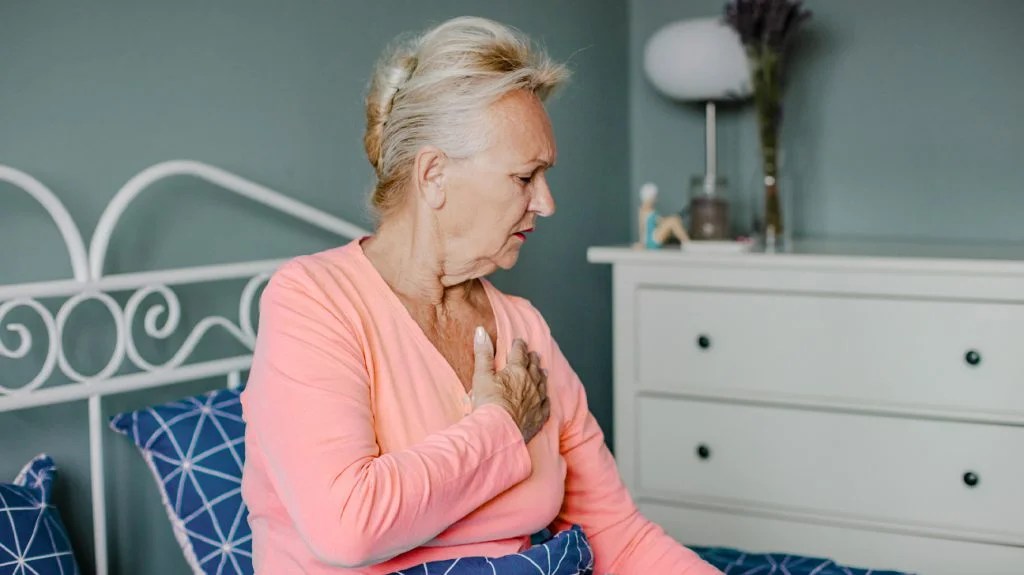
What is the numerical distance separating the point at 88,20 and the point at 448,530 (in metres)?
0.94

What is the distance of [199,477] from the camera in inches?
62.6

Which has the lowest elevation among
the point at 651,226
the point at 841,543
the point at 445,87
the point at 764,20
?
the point at 841,543

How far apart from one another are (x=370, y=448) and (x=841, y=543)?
151cm

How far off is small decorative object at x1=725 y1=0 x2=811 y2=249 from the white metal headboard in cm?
122

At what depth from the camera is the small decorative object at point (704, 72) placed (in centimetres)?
262

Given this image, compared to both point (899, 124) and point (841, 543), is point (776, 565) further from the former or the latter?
point (899, 124)

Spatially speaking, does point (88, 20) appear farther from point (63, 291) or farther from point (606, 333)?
point (606, 333)

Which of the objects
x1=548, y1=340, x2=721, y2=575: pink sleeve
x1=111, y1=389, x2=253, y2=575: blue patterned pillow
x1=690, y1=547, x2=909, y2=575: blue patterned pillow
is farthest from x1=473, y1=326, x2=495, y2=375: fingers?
x1=690, y1=547, x2=909, y2=575: blue patterned pillow

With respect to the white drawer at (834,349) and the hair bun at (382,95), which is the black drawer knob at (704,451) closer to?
the white drawer at (834,349)

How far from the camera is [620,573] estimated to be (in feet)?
5.08

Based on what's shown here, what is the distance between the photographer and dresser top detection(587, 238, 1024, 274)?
7.34ft

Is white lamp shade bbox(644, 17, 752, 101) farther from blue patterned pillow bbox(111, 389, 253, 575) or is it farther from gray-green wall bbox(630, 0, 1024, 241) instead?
blue patterned pillow bbox(111, 389, 253, 575)

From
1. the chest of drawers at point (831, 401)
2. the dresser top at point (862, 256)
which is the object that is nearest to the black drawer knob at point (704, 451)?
the chest of drawers at point (831, 401)

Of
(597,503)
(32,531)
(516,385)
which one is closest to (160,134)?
(32,531)
